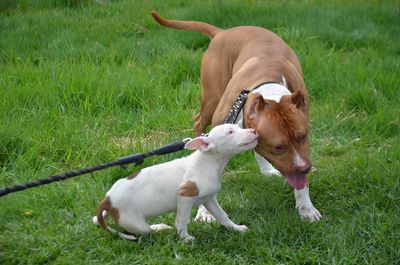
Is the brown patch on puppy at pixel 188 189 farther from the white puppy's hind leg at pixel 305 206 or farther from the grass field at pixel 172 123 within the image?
the white puppy's hind leg at pixel 305 206

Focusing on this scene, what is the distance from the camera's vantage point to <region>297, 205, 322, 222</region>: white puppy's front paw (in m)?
4.03

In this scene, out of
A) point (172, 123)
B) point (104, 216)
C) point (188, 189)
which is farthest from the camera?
point (172, 123)

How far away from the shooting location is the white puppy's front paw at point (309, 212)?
4027 millimetres

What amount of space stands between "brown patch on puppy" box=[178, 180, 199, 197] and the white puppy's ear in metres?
0.19

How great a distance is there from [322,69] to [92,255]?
143 inches

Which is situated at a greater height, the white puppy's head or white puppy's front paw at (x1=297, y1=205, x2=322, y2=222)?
the white puppy's head

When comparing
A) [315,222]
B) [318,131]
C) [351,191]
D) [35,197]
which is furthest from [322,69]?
[35,197]

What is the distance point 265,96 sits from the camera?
13.0 feet

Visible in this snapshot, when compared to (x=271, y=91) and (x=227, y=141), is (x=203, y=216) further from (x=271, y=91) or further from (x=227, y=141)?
(x=271, y=91)

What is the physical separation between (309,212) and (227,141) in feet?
2.91

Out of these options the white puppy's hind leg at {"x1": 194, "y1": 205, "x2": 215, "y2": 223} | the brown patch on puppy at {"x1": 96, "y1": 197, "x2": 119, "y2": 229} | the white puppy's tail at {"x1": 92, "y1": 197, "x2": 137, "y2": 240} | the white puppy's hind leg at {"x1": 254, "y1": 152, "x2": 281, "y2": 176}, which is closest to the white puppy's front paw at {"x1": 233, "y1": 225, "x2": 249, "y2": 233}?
the white puppy's hind leg at {"x1": 194, "y1": 205, "x2": 215, "y2": 223}

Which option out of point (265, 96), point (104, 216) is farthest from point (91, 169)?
point (265, 96)

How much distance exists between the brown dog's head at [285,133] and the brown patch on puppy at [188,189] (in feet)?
1.74

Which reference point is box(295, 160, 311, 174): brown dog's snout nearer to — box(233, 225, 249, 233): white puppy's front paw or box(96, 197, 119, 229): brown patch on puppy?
box(233, 225, 249, 233): white puppy's front paw
